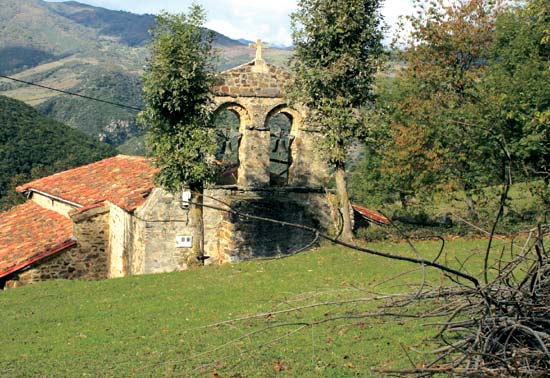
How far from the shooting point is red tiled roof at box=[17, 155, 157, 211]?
24.1 meters

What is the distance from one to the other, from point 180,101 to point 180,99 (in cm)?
7

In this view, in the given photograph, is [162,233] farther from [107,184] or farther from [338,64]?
[338,64]

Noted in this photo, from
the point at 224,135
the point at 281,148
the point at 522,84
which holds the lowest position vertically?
the point at 281,148

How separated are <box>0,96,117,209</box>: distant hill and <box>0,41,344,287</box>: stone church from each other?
1908cm

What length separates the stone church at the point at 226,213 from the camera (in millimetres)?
22203

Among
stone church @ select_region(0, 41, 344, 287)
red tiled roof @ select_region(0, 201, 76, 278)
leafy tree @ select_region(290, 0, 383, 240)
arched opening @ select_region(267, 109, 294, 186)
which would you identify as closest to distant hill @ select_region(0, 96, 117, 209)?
red tiled roof @ select_region(0, 201, 76, 278)

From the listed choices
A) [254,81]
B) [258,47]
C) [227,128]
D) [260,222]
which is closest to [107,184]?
[227,128]

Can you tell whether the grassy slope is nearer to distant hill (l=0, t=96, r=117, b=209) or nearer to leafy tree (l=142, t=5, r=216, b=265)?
leafy tree (l=142, t=5, r=216, b=265)

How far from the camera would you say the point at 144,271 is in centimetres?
2245

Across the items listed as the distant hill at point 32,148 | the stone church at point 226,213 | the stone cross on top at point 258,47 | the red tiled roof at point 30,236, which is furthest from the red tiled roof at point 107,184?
the distant hill at point 32,148

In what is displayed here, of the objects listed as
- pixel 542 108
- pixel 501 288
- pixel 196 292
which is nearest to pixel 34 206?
pixel 196 292

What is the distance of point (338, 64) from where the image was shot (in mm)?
20250

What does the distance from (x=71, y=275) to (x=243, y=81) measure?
349 inches

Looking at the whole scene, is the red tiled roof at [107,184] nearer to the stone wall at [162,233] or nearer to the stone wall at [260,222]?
the stone wall at [162,233]
